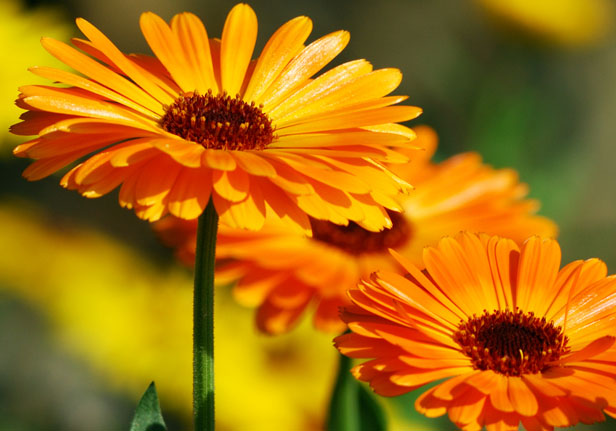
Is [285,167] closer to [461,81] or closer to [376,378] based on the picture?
[376,378]

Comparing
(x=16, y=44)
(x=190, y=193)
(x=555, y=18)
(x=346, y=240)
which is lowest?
(x=190, y=193)

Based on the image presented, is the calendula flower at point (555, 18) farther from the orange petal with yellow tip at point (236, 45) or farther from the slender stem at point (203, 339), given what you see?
the slender stem at point (203, 339)

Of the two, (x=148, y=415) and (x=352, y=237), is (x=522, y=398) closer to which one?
(x=148, y=415)

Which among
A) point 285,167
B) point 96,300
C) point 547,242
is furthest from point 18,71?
point 547,242

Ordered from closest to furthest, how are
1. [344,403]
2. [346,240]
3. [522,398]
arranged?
[522,398] → [344,403] → [346,240]

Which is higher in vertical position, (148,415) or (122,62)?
(122,62)

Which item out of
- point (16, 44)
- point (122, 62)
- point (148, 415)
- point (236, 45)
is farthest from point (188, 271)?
point (148, 415)

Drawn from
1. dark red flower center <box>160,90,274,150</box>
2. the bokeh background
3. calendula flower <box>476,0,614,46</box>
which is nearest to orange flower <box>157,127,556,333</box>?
dark red flower center <box>160,90,274,150</box>

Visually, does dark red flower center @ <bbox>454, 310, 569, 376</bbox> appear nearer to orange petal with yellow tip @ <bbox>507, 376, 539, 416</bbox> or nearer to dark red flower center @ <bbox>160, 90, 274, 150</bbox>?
orange petal with yellow tip @ <bbox>507, 376, 539, 416</bbox>
